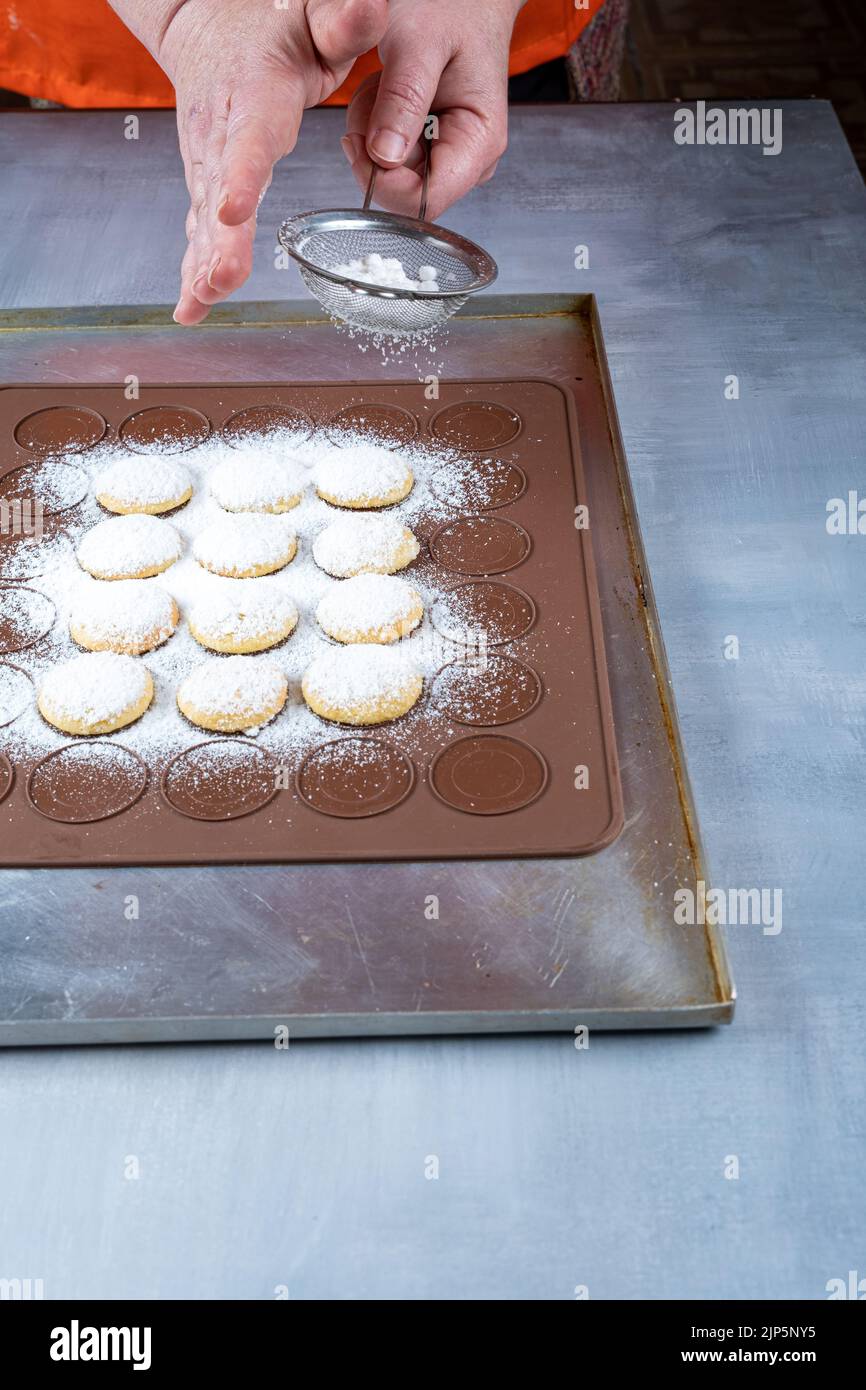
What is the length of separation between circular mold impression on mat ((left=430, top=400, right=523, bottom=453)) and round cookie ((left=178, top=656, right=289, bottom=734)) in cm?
37

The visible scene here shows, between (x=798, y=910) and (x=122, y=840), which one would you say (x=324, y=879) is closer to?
(x=122, y=840)

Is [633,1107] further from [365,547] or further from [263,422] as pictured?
[263,422]

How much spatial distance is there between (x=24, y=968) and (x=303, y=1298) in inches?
12.0

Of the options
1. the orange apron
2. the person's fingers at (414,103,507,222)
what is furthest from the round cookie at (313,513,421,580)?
the orange apron

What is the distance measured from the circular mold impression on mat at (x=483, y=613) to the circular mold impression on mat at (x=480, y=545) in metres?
0.02

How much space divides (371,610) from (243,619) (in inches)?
4.7

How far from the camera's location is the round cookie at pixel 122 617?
111 centimetres

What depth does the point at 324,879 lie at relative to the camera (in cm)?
92

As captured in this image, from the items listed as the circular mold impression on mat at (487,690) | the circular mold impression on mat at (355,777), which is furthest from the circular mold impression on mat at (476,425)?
the circular mold impression on mat at (355,777)

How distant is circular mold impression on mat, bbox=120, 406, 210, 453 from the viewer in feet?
4.35

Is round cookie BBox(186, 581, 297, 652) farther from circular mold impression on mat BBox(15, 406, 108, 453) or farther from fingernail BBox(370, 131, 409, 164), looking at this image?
fingernail BBox(370, 131, 409, 164)

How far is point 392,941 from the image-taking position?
34.5 inches

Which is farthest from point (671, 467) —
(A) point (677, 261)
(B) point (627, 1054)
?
(B) point (627, 1054)

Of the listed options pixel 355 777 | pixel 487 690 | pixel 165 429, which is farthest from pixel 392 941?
pixel 165 429
